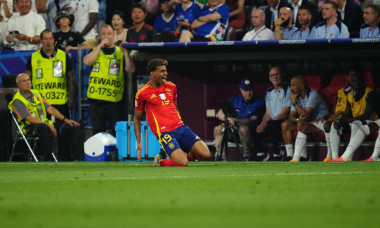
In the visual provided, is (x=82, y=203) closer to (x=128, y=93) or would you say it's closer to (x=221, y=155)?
(x=221, y=155)

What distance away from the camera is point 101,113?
16875mm

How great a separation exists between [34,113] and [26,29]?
288 cm

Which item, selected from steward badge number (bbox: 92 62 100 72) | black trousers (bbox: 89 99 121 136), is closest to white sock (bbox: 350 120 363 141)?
black trousers (bbox: 89 99 121 136)

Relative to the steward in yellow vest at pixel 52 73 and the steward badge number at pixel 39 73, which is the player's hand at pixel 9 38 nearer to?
the steward in yellow vest at pixel 52 73

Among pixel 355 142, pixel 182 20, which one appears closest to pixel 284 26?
pixel 182 20

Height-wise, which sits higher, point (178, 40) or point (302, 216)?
point (178, 40)

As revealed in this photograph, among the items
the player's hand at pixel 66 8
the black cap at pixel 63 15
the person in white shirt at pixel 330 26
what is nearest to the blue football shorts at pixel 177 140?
the person in white shirt at pixel 330 26

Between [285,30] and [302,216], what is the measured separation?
11.2 m

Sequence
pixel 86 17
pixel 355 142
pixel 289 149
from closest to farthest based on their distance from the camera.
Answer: pixel 355 142
pixel 289 149
pixel 86 17

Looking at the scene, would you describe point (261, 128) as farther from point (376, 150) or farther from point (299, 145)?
point (376, 150)

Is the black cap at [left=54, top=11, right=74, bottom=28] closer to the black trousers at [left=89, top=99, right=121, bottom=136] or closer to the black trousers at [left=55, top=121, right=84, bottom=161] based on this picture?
the black trousers at [left=89, top=99, right=121, bottom=136]

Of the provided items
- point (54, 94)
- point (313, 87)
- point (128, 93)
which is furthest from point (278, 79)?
point (54, 94)

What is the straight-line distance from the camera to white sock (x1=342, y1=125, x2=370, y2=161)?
15.0m

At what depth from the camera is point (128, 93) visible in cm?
1700
